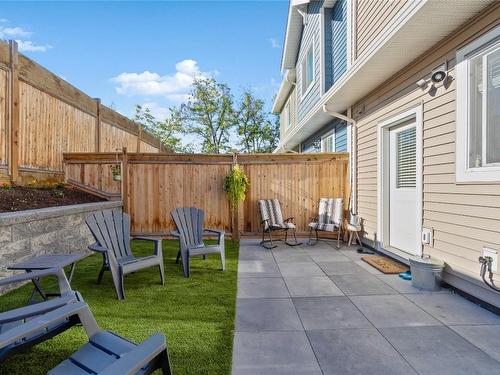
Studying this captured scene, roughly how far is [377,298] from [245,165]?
380 cm

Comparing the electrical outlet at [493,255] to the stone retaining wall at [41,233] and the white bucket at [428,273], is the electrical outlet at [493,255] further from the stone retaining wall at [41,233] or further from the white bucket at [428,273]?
the stone retaining wall at [41,233]

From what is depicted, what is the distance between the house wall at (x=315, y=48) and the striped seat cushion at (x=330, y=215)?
8.41 feet

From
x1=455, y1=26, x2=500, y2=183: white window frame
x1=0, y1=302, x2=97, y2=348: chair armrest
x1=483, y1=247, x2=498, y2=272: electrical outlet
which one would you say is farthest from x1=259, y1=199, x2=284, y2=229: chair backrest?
x1=0, y1=302, x2=97, y2=348: chair armrest

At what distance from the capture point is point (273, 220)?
5891mm

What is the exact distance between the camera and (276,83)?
70.9 feet

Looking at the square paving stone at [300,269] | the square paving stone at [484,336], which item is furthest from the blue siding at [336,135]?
the square paving stone at [484,336]

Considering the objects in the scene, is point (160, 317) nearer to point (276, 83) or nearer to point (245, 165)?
point (245, 165)

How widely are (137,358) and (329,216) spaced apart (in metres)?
4.98

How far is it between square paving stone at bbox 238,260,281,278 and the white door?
1.82m

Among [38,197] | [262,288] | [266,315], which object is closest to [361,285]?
[262,288]

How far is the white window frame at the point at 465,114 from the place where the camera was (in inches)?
114

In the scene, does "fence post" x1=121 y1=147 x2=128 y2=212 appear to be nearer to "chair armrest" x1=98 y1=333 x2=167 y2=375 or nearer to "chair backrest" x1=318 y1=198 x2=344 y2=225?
"chair backrest" x1=318 y1=198 x2=344 y2=225

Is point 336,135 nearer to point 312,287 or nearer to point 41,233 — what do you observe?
point 312,287

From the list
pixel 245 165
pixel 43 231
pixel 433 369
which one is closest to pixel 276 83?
pixel 245 165
